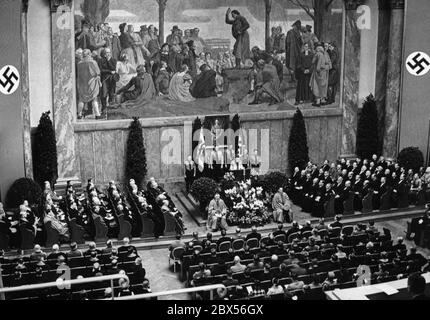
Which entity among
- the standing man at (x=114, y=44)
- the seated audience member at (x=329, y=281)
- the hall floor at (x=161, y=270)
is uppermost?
the standing man at (x=114, y=44)

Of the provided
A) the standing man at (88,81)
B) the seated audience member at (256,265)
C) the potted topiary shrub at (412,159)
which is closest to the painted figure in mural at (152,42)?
the standing man at (88,81)

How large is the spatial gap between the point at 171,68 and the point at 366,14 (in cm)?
909

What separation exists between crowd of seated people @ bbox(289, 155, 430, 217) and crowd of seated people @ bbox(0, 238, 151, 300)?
28.6ft

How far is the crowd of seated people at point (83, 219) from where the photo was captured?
68.1 ft

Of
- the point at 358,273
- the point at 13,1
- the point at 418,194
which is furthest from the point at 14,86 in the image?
the point at 418,194

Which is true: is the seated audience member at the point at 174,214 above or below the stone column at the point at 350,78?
below

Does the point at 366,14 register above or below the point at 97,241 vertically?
above

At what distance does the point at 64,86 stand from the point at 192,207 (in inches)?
266

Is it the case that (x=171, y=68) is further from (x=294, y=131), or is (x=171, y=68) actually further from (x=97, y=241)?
(x=97, y=241)

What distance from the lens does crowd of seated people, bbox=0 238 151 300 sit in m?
15.6

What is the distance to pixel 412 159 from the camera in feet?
90.1

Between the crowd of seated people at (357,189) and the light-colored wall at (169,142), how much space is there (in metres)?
2.67

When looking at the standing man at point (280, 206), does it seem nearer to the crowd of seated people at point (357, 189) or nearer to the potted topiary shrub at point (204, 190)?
the crowd of seated people at point (357, 189)

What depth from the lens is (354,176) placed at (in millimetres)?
26453
